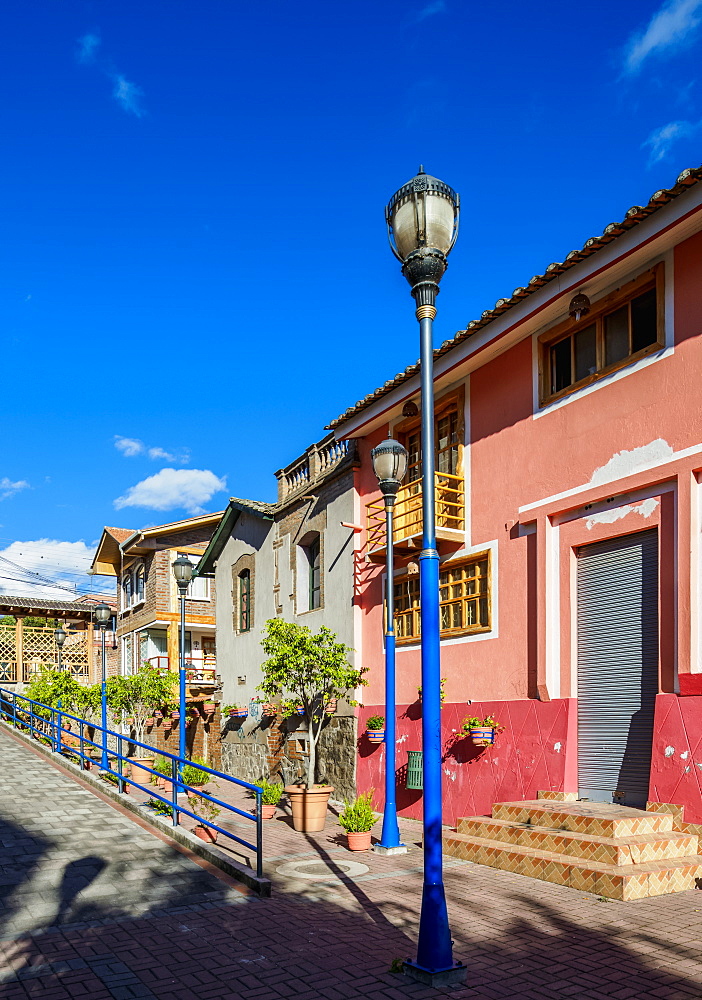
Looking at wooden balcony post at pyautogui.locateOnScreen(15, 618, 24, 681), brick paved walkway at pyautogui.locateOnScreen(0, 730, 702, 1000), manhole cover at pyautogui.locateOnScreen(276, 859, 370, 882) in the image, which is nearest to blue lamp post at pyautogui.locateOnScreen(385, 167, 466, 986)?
brick paved walkway at pyautogui.locateOnScreen(0, 730, 702, 1000)

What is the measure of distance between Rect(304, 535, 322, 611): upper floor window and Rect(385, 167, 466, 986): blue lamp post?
12538 millimetres

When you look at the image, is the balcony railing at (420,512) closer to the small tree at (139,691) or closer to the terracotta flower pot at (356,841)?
the terracotta flower pot at (356,841)

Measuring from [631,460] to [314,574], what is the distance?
9.81m

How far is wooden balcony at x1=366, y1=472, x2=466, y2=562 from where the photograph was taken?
45.8ft

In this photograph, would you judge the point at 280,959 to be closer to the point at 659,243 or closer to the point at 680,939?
the point at 680,939

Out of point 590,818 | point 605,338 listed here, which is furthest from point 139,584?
point 590,818

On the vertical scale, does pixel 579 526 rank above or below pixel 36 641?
above

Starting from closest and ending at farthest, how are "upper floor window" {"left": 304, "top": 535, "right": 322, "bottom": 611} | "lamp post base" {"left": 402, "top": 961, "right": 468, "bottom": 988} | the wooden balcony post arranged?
"lamp post base" {"left": 402, "top": 961, "right": 468, "bottom": 988} < "upper floor window" {"left": 304, "top": 535, "right": 322, "bottom": 611} < the wooden balcony post

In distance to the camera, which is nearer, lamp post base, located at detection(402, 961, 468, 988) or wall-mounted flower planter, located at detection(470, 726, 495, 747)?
lamp post base, located at detection(402, 961, 468, 988)

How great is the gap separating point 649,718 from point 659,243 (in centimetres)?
541

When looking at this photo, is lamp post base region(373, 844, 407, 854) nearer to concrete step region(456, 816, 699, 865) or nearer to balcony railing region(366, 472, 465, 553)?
concrete step region(456, 816, 699, 865)

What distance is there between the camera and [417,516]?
1500 centimetres

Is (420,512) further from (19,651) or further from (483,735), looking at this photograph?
(19,651)

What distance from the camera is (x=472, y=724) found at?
12680mm
